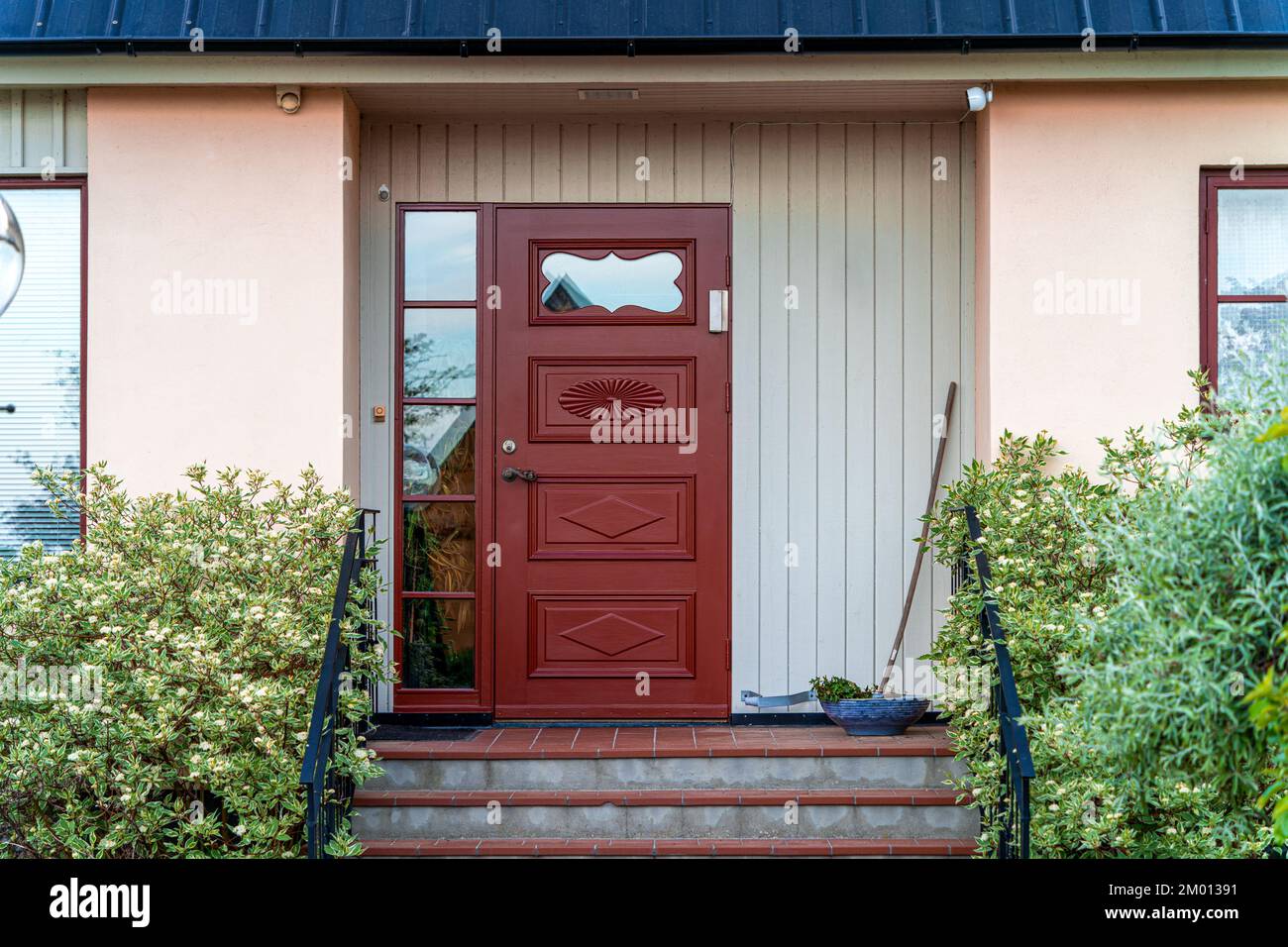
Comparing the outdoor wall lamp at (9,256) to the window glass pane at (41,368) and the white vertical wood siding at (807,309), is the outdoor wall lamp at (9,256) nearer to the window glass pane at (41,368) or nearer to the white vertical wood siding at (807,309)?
the window glass pane at (41,368)

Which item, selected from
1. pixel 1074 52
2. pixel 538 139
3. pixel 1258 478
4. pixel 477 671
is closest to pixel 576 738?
pixel 477 671

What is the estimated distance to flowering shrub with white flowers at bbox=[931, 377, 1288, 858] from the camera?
208 cm

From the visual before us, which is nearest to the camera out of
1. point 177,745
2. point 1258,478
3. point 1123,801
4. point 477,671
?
point 1258,478

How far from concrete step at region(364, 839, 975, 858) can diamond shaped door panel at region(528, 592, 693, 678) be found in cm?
91

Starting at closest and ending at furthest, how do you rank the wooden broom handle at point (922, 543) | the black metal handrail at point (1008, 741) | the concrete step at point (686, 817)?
the black metal handrail at point (1008, 741) → the concrete step at point (686, 817) → the wooden broom handle at point (922, 543)

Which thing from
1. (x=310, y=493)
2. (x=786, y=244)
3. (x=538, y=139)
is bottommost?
(x=310, y=493)

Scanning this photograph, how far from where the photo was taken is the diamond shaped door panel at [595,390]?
4.79 meters

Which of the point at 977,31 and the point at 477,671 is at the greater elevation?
the point at 977,31

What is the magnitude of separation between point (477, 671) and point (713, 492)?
126 centimetres

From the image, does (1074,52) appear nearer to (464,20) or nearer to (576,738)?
(464,20)

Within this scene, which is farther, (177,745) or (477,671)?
(477,671)

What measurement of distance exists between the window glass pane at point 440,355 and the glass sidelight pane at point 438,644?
92cm

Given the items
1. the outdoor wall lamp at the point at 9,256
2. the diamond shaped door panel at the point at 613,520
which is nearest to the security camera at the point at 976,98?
the diamond shaped door panel at the point at 613,520

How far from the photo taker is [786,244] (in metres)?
4.84
